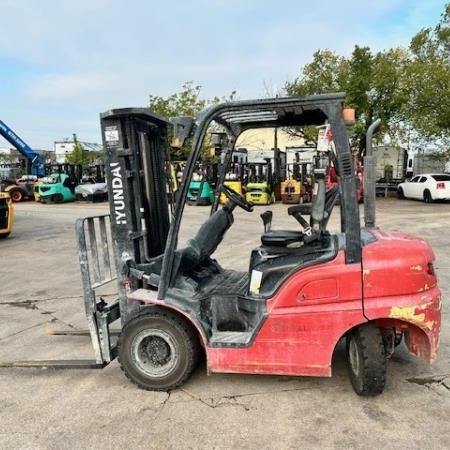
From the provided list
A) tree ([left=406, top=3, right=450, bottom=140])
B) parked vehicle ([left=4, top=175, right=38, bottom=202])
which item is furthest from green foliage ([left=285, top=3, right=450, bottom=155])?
parked vehicle ([left=4, top=175, right=38, bottom=202])

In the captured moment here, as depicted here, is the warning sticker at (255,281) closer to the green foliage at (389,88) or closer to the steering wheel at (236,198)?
the steering wheel at (236,198)

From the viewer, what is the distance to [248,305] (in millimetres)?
3943

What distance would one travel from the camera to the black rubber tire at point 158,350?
4.01m

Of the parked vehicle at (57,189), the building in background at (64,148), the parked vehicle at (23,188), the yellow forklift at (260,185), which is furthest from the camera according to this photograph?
the building in background at (64,148)

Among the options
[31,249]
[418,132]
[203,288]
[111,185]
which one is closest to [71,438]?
[203,288]

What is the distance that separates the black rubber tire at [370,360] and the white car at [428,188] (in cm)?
2346

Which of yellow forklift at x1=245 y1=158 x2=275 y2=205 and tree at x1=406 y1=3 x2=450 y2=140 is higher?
tree at x1=406 y1=3 x2=450 y2=140

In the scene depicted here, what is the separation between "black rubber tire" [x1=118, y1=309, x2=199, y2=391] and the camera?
4.01m

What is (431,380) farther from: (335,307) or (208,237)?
(208,237)

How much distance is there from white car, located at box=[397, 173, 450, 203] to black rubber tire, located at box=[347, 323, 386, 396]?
23459mm

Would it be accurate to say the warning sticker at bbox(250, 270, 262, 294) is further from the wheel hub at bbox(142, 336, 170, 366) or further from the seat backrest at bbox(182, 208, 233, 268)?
the wheel hub at bbox(142, 336, 170, 366)

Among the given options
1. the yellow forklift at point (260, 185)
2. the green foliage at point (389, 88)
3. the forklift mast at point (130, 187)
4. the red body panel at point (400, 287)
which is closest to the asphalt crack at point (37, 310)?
the forklift mast at point (130, 187)

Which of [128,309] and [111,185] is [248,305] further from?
[111,185]

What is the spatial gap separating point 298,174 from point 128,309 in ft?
75.1
